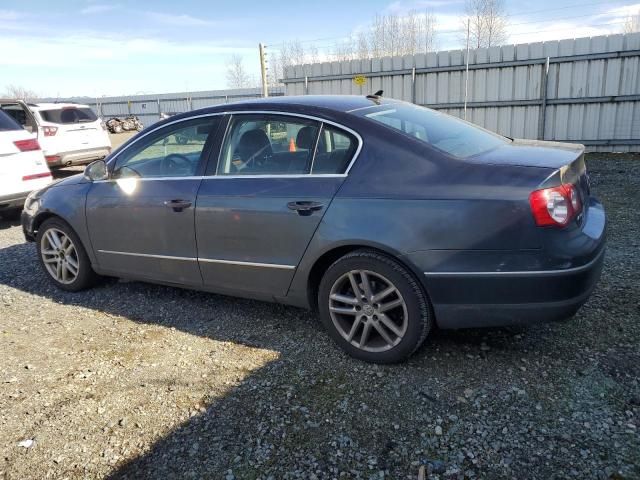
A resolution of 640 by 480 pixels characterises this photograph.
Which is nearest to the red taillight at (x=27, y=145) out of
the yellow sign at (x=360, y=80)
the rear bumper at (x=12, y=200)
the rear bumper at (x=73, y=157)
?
the rear bumper at (x=12, y=200)

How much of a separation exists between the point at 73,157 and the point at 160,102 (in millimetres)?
21045

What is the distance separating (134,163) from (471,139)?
259cm

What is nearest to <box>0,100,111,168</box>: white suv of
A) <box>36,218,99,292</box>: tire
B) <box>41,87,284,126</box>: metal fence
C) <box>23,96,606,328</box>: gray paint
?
<box>36,218,99,292</box>: tire

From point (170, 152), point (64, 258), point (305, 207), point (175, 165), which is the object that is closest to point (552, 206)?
point (305, 207)

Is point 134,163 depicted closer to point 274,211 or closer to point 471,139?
point 274,211

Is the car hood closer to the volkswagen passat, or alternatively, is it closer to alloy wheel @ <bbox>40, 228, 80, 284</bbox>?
the volkswagen passat

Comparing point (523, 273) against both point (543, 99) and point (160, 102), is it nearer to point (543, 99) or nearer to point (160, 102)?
point (543, 99)

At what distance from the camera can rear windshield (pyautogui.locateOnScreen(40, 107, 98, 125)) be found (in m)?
11.6

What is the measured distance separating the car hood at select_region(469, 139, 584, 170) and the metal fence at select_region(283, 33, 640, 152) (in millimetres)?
9637

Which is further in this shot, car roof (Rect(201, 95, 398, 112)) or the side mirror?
the side mirror

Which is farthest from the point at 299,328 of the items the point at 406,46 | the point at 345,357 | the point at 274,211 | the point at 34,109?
the point at 406,46

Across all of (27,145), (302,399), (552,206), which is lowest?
(302,399)

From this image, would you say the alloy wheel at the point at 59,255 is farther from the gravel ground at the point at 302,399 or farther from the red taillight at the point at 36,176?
the red taillight at the point at 36,176

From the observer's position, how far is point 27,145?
23.7ft
